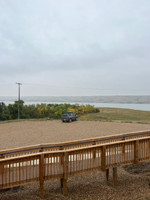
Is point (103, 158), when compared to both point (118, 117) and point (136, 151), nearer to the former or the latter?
point (136, 151)

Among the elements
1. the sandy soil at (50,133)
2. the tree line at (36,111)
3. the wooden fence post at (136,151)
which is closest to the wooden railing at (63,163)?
the wooden fence post at (136,151)

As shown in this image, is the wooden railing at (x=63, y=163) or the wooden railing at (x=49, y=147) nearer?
the wooden railing at (x=63, y=163)

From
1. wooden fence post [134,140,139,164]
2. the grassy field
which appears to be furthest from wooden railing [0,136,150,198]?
the grassy field

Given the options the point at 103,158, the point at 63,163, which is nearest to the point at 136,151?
the point at 103,158

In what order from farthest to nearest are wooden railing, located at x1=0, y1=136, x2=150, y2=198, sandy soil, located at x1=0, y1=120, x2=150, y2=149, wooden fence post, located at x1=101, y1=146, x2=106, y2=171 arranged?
sandy soil, located at x1=0, y1=120, x2=150, y2=149 → wooden fence post, located at x1=101, y1=146, x2=106, y2=171 → wooden railing, located at x1=0, y1=136, x2=150, y2=198

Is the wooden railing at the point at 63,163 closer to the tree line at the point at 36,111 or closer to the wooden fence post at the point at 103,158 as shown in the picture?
the wooden fence post at the point at 103,158

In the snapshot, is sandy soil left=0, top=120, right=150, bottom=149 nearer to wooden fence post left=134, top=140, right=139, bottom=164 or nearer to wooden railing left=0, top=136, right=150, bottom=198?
wooden railing left=0, top=136, right=150, bottom=198

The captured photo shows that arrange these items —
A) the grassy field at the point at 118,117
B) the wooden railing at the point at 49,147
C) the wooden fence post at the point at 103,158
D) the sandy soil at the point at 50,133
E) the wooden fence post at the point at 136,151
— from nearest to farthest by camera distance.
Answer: the wooden fence post at the point at 103,158
the wooden fence post at the point at 136,151
the wooden railing at the point at 49,147
the sandy soil at the point at 50,133
the grassy field at the point at 118,117

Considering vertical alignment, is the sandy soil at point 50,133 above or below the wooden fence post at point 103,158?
below

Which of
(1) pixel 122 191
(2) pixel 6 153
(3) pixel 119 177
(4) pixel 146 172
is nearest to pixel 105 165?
(1) pixel 122 191

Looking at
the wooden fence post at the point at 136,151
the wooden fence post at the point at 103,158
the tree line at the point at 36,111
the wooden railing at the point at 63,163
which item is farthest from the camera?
the tree line at the point at 36,111

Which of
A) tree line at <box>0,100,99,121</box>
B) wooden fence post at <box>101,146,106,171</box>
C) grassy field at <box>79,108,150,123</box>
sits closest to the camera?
wooden fence post at <box>101,146,106,171</box>

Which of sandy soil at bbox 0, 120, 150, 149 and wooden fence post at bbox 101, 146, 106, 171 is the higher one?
wooden fence post at bbox 101, 146, 106, 171

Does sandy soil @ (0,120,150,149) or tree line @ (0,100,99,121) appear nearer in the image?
sandy soil @ (0,120,150,149)
